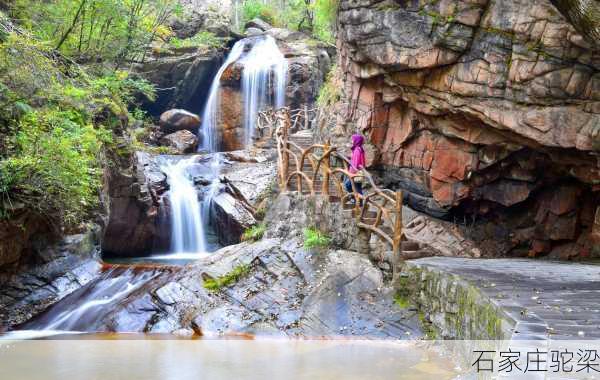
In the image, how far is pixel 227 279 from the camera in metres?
9.69

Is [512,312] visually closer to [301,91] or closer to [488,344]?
[488,344]

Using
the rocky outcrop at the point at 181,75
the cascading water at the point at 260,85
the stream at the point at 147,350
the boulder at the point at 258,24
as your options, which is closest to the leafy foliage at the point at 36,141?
the stream at the point at 147,350

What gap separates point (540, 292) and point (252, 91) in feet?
66.3

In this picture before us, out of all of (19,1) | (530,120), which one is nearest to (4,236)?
(19,1)

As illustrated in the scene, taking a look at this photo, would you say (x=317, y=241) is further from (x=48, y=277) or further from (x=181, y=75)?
(x=181, y=75)

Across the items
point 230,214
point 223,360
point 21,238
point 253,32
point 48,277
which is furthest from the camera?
point 253,32

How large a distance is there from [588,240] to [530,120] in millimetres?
3286

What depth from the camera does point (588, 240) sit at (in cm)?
1129

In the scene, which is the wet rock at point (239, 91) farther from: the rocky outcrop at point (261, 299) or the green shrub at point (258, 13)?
the rocky outcrop at point (261, 299)

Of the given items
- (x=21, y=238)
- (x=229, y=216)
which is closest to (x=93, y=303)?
(x=21, y=238)

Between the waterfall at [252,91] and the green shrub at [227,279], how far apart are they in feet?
48.0

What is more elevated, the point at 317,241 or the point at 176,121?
the point at 176,121

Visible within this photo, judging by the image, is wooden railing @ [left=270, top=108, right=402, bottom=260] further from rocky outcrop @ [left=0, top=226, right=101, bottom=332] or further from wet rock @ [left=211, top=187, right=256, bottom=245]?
rocky outcrop @ [left=0, top=226, right=101, bottom=332]

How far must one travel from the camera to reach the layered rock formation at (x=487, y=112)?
31.7 feet
